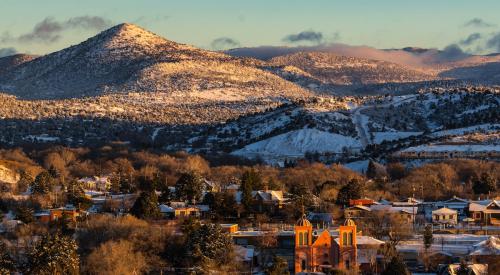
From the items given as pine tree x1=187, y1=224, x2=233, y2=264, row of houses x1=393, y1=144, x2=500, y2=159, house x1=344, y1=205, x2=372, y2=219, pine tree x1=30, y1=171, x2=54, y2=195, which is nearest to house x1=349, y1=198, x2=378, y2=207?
house x1=344, y1=205, x2=372, y2=219

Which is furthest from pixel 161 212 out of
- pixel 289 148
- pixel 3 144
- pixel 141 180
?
pixel 3 144

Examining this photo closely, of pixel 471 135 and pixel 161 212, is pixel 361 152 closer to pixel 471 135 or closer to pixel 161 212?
pixel 471 135

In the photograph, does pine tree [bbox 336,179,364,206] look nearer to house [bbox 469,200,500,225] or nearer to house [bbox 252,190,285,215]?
house [bbox 252,190,285,215]

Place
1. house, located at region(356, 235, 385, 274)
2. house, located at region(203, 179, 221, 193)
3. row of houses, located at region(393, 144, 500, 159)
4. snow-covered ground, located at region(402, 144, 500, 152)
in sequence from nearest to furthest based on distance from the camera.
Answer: house, located at region(356, 235, 385, 274)
house, located at region(203, 179, 221, 193)
row of houses, located at region(393, 144, 500, 159)
snow-covered ground, located at region(402, 144, 500, 152)

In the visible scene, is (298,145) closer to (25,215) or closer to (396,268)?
(25,215)

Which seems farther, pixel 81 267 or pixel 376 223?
pixel 376 223

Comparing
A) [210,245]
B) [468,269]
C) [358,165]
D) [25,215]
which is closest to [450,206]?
[468,269]
